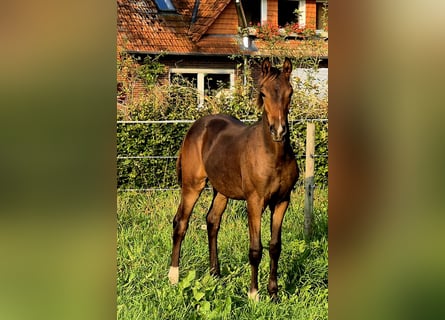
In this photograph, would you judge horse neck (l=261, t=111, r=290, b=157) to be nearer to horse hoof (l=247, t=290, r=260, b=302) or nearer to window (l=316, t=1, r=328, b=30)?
window (l=316, t=1, r=328, b=30)

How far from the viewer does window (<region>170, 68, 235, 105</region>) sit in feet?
6.84

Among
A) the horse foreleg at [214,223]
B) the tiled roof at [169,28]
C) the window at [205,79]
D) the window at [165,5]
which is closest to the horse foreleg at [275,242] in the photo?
the horse foreleg at [214,223]

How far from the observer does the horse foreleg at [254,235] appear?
7.36 feet

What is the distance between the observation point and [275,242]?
2.25 metres

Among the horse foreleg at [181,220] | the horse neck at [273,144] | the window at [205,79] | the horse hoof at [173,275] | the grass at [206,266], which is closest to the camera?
the grass at [206,266]

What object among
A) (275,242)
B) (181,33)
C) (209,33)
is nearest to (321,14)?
(209,33)

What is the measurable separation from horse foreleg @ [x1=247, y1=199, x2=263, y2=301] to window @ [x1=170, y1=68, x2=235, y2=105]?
0.48m

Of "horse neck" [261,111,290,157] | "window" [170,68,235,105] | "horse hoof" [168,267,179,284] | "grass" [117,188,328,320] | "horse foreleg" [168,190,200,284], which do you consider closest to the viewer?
"grass" [117,188,328,320]

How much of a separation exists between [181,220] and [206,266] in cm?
24

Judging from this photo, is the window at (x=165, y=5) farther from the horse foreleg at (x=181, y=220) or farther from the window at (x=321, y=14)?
the horse foreleg at (x=181, y=220)

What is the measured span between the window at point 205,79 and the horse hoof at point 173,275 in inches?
28.6

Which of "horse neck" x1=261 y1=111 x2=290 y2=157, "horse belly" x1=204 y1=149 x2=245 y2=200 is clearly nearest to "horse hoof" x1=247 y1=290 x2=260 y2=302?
"horse belly" x1=204 y1=149 x2=245 y2=200

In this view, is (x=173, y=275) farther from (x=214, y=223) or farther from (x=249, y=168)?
(x=249, y=168)
